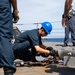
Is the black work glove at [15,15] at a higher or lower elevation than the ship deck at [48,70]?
→ higher

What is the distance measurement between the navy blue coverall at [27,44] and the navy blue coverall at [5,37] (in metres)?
2.51

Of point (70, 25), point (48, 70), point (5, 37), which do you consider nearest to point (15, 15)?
point (5, 37)

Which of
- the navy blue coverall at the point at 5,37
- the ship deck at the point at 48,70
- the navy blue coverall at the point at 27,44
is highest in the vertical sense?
the navy blue coverall at the point at 5,37

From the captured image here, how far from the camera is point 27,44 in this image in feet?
20.1


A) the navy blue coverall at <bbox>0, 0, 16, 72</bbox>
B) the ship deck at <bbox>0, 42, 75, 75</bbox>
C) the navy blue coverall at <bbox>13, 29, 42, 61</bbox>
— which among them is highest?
the navy blue coverall at <bbox>0, 0, 16, 72</bbox>

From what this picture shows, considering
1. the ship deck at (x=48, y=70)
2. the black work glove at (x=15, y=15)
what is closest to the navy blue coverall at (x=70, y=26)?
the ship deck at (x=48, y=70)

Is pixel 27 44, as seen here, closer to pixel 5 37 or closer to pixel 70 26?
pixel 70 26

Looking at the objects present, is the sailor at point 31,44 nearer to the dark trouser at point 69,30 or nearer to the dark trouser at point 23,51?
the dark trouser at point 23,51

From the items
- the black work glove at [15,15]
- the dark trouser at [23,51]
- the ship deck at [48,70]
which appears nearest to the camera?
the black work glove at [15,15]

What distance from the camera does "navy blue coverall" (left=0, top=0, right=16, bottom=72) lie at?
3393 millimetres

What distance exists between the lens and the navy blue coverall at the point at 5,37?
11.1ft

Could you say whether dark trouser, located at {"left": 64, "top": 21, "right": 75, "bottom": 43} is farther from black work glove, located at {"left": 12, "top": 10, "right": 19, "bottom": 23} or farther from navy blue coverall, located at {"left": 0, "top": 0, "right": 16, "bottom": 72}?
navy blue coverall, located at {"left": 0, "top": 0, "right": 16, "bottom": 72}

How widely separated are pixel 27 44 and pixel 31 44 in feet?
0.27

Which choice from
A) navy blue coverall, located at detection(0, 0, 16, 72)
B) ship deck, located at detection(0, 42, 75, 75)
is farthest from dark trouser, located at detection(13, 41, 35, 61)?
navy blue coverall, located at detection(0, 0, 16, 72)
